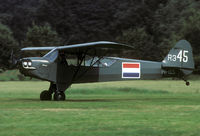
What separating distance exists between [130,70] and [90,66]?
1986 millimetres

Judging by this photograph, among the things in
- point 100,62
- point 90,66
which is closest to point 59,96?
point 90,66

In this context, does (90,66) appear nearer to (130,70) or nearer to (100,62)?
(100,62)

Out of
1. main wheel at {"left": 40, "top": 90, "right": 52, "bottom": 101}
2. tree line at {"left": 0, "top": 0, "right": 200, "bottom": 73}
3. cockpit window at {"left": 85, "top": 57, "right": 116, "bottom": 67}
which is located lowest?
main wheel at {"left": 40, "top": 90, "right": 52, "bottom": 101}

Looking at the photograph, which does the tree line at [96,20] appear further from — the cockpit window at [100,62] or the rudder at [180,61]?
the cockpit window at [100,62]

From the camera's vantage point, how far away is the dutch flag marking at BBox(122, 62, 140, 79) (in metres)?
24.0

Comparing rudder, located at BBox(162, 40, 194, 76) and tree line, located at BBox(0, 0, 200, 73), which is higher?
tree line, located at BBox(0, 0, 200, 73)

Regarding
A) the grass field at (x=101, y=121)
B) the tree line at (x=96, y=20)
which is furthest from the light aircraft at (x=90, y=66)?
the tree line at (x=96, y=20)

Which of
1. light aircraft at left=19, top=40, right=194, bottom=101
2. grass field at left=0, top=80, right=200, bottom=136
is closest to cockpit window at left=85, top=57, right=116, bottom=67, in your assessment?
light aircraft at left=19, top=40, right=194, bottom=101

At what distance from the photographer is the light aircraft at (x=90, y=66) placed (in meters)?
21.5

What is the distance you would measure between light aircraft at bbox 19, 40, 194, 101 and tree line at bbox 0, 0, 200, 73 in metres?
44.8

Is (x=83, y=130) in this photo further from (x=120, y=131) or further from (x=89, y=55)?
(x=89, y=55)

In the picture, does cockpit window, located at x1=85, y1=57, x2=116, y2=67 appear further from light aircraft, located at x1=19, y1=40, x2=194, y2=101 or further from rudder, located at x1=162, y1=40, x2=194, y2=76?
rudder, located at x1=162, y1=40, x2=194, y2=76

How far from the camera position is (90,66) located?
23078 mm

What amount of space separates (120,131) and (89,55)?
1176 cm
